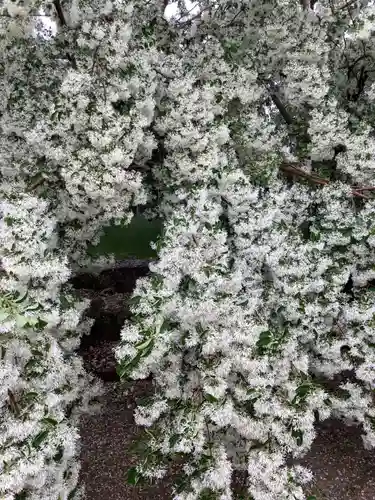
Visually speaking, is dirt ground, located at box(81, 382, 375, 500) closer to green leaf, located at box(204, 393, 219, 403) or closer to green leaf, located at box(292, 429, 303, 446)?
green leaf, located at box(292, 429, 303, 446)

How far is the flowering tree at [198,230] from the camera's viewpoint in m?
3.21

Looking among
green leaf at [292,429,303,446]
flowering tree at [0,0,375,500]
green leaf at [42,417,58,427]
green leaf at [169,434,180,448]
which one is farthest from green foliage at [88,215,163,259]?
green leaf at [42,417,58,427]

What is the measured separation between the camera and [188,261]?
3.35 m

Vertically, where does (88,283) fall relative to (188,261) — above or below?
below

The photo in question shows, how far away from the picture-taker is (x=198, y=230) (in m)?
3.54

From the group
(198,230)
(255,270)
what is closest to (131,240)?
(255,270)

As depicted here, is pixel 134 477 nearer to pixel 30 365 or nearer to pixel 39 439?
pixel 39 439

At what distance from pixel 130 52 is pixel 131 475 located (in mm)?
3049

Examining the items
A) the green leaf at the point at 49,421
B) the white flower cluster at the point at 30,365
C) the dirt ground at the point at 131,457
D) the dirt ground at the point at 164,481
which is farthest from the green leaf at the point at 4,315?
the dirt ground at the point at 164,481

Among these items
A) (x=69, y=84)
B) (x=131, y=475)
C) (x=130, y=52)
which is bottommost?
(x=131, y=475)

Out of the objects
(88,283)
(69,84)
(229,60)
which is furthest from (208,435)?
(88,283)

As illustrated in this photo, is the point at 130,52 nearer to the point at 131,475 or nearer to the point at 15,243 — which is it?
the point at 15,243

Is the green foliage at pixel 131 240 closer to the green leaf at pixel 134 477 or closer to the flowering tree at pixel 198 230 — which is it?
the flowering tree at pixel 198 230

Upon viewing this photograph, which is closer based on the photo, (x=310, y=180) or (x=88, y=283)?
(x=310, y=180)
